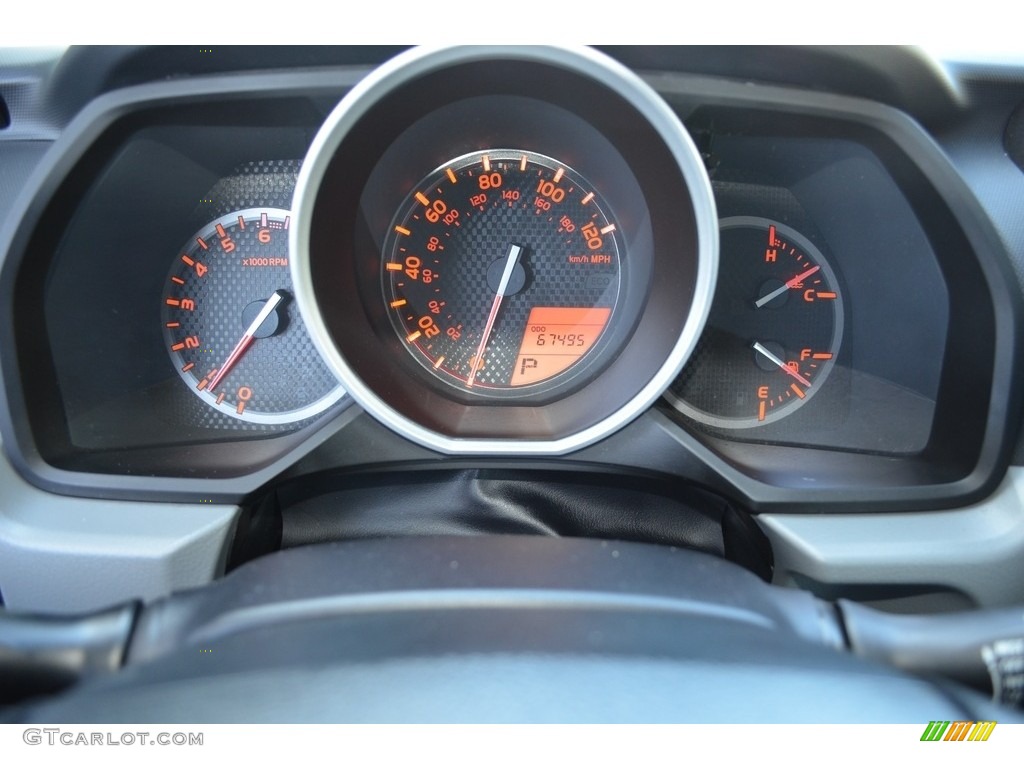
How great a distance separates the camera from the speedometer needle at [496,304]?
76.2 inches

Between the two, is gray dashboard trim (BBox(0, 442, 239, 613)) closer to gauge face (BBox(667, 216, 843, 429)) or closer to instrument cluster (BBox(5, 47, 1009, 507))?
instrument cluster (BBox(5, 47, 1009, 507))

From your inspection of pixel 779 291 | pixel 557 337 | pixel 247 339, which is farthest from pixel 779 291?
pixel 247 339

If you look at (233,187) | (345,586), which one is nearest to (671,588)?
(345,586)

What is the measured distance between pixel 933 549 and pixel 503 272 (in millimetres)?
1085

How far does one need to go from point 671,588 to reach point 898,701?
0.35 m

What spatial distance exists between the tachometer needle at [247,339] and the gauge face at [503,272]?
0.86 ft

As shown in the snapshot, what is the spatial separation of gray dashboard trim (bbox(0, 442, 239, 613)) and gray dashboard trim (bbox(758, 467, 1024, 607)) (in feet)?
3.82

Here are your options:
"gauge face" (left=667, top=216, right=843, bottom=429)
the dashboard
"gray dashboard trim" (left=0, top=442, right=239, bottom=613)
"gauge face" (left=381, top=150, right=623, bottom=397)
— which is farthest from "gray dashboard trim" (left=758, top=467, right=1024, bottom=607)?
"gray dashboard trim" (left=0, top=442, right=239, bottom=613)

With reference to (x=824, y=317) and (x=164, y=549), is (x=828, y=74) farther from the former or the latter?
(x=164, y=549)

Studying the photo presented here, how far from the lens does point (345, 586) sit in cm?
126

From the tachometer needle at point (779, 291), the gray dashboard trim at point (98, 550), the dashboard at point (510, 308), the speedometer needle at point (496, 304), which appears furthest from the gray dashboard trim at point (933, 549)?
the gray dashboard trim at point (98, 550)

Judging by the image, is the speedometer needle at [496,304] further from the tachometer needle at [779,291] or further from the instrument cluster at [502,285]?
the tachometer needle at [779,291]

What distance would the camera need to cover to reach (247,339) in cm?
198

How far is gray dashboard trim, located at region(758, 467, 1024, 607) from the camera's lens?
162cm
